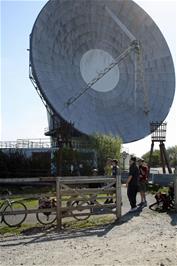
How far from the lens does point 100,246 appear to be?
401 inches

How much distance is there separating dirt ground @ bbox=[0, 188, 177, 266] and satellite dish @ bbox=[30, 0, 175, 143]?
117 ft

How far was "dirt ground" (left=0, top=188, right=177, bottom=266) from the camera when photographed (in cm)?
882

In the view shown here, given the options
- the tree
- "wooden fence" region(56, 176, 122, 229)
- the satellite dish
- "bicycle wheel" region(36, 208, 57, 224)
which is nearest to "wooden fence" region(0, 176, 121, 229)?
"wooden fence" region(56, 176, 122, 229)

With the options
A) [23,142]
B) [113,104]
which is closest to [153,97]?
[113,104]

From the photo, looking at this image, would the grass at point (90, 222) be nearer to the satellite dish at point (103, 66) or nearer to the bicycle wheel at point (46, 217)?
the bicycle wheel at point (46, 217)

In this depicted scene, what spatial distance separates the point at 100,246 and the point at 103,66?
162 ft

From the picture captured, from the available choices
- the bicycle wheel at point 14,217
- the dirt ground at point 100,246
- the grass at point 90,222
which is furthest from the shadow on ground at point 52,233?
the bicycle wheel at point 14,217

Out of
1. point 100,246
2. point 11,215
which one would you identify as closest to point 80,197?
point 11,215

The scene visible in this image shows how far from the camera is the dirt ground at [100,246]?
8.82 meters

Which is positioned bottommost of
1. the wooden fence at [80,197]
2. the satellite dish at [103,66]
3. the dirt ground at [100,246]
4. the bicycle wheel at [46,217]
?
the dirt ground at [100,246]

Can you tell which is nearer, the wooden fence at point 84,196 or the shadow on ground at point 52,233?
the shadow on ground at point 52,233

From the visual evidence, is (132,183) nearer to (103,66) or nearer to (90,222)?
(90,222)

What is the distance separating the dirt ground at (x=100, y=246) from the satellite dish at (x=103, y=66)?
35.5 meters

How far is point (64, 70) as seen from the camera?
51719 millimetres
